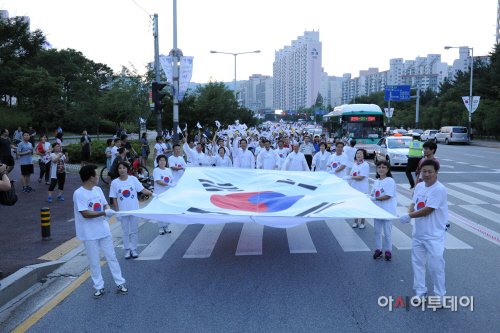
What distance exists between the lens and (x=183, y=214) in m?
6.31

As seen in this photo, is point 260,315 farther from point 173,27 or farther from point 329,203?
point 173,27

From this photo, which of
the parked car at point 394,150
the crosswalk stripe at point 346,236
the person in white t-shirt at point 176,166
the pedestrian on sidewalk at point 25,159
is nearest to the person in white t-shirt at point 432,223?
the crosswalk stripe at point 346,236

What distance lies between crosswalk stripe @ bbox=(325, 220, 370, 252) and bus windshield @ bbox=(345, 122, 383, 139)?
19304mm

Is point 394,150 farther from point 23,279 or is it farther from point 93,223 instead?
point 23,279

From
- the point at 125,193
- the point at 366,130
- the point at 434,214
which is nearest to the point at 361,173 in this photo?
the point at 434,214

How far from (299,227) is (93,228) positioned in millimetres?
5227

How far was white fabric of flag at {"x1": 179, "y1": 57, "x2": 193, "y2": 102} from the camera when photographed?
52.6 ft

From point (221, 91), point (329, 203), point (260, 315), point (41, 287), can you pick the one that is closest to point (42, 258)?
point (41, 287)

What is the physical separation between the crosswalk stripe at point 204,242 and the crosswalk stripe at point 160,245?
47 cm

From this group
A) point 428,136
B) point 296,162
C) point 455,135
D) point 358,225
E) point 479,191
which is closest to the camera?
point 358,225

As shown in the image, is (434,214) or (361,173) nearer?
(434,214)

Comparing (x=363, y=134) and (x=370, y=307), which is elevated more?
(x=363, y=134)

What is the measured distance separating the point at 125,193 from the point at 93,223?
1.38m

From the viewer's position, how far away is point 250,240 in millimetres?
8336
